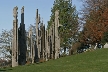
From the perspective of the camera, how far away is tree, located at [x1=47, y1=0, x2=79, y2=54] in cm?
6969

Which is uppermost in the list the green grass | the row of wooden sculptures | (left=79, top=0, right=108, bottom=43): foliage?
(left=79, top=0, right=108, bottom=43): foliage

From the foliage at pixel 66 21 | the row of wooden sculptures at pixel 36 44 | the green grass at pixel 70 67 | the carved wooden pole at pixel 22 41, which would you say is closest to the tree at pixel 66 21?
the foliage at pixel 66 21

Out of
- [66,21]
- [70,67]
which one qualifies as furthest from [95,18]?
[70,67]

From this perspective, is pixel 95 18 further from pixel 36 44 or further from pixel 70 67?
pixel 70 67

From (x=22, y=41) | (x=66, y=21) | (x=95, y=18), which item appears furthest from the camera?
(x=66, y=21)

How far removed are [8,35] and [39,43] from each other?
34.2 m

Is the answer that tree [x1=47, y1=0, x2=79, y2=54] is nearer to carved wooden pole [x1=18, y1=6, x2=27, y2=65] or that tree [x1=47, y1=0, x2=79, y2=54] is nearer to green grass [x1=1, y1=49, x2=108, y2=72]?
carved wooden pole [x1=18, y1=6, x2=27, y2=65]

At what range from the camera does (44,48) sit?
154 ft

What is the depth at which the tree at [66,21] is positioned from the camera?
69.7 meters

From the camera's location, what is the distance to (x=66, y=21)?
232 ft

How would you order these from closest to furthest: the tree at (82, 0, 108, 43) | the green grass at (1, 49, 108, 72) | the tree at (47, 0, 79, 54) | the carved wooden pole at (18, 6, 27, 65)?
the green grass at (1, 49, 108, 72), the carved wooden pole at (18, 6, 27, 65), the tree at (82, 0, 108, 43), the tree at (47, 0, 79, 54)

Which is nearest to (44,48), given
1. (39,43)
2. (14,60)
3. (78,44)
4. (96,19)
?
(39,43)

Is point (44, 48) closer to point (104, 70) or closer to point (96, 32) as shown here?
point (96, 32)

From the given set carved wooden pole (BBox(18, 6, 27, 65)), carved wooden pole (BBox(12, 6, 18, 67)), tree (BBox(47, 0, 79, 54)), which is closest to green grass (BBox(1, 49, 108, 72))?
carved wooden pole (BBox(12, 6, 18, 67))
